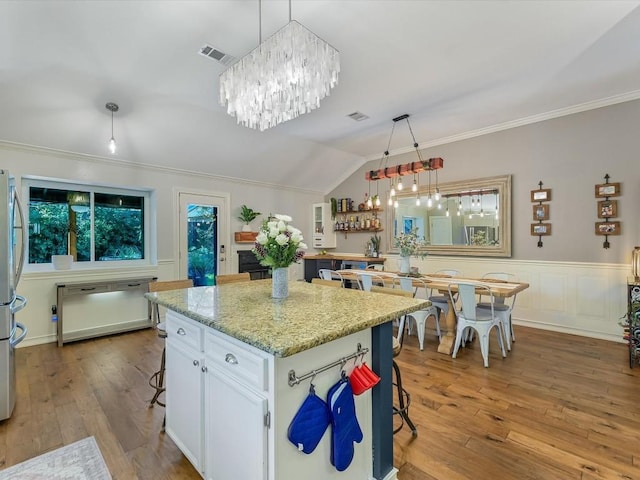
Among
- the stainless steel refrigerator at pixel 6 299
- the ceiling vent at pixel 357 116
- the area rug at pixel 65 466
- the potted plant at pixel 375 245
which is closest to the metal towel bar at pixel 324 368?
the area rug at pixel 65 466

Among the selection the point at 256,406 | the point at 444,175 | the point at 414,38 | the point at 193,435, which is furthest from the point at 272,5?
the point at 444,175

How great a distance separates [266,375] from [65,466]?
1.63 meters

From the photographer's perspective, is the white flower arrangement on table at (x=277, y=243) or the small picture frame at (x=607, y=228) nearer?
the white flower arrangement on table at (x=277, y=243)

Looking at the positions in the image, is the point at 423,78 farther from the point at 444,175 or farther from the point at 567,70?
the point at 444,175

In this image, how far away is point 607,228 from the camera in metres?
3.92

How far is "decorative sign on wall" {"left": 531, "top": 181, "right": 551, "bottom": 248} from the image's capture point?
4391mm

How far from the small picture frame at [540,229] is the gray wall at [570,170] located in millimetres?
61

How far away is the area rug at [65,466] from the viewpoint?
1748mm

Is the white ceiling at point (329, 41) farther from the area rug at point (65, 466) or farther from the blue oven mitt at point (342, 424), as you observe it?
the area rug at point (65, 466)

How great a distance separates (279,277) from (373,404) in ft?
3.07

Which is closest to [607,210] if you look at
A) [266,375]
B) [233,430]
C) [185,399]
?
[266,375]

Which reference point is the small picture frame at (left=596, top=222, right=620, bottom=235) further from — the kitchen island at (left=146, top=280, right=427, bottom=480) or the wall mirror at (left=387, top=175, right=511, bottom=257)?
the kitchen island at (left=146, top=280, right=427, bottom=480)

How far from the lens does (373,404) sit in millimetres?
1626

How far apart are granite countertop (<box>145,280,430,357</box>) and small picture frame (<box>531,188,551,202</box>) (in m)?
Answer: 3.70
